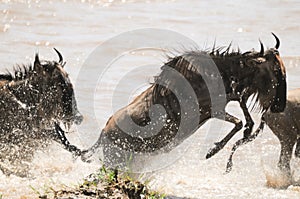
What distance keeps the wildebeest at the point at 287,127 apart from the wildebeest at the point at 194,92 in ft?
2.92

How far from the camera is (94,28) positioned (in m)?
20.6

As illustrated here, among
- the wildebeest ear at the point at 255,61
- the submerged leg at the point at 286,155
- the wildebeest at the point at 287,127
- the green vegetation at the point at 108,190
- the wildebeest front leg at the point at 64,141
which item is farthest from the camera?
the submerged leg at the point at 286,155

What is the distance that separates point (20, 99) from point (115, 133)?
1.36 meters

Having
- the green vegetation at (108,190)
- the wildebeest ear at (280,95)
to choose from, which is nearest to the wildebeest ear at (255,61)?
the wildebeest ear at (280,95)

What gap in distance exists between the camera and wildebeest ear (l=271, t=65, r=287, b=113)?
8.53 m

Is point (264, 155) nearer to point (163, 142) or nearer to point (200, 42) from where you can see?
point (163, 142)

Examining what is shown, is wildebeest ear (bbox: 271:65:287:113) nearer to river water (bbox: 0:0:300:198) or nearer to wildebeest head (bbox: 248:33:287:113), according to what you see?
wildebeest head (bbox: 248:33:287:113)

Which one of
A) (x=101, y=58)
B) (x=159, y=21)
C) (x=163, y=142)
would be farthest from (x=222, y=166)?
(x=159, y=21)

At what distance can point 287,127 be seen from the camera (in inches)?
384

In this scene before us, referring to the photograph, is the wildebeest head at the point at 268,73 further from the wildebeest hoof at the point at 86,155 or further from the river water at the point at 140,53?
the wildebeest hoof at the point at 86,155

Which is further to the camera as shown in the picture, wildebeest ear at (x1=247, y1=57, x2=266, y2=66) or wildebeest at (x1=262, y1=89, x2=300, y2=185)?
wildebeest at (x1=262, y1=89, x2=300, y2=185)

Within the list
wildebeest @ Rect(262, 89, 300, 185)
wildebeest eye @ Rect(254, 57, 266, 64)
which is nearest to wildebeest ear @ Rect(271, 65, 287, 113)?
wildebeest eye @ Rect(254, 57, 266, 64)

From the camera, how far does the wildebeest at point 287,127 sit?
31.7 feet

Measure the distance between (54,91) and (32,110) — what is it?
0.43m
